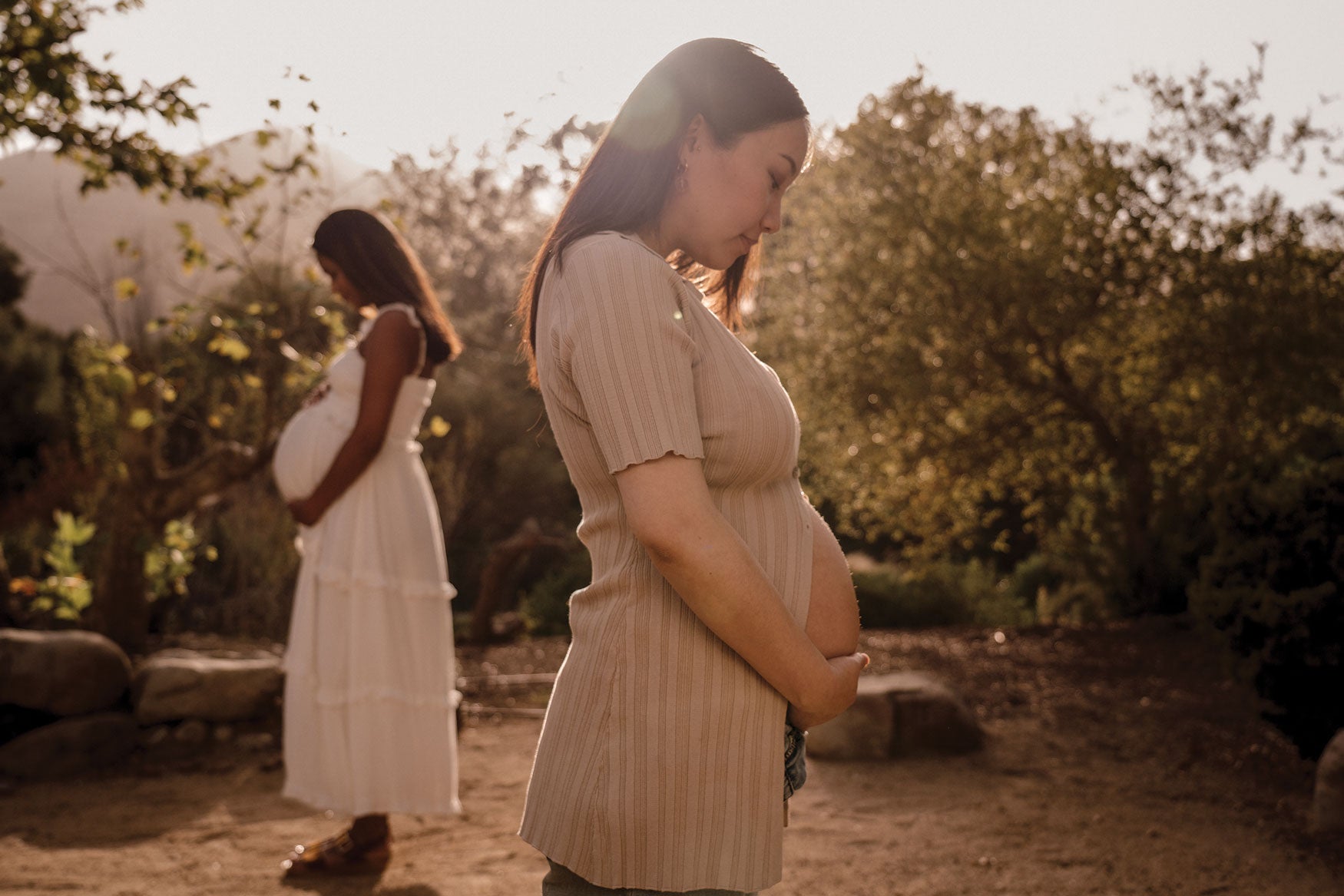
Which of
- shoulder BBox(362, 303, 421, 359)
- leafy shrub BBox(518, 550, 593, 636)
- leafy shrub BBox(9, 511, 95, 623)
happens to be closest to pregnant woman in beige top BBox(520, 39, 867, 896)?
shoulder BBox(362, 303, 421, 359)

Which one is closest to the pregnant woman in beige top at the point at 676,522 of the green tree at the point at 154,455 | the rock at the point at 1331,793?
the rock at the point at 1331,793

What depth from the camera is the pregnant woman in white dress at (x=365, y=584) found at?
3842mm

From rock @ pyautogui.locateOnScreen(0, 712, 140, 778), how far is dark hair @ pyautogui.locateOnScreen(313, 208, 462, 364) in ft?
10.3

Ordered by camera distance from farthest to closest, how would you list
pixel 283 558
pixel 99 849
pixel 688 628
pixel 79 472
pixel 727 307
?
1. pixel 79 472
2. pixel 283 558
3. pixel 99 849
4. pixel 727 307
5. pixel 688 628

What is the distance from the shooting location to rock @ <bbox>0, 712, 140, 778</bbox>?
5367mm

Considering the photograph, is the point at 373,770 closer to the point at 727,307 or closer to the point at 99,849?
the point at 99,849

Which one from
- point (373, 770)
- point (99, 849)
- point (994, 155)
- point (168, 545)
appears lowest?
point (99, 849)

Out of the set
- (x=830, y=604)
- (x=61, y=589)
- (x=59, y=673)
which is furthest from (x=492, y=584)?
(x=830, y=604)

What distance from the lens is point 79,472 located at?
12719 millimetres

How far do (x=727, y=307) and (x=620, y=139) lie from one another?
23.0 inches

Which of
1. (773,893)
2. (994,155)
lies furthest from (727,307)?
(994,155)

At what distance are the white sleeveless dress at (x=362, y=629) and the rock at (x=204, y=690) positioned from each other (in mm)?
2186

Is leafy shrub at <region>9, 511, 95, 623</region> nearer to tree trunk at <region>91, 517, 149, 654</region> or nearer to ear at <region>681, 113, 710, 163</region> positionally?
tree trunk at <region>91, 517, 149, 654</region>

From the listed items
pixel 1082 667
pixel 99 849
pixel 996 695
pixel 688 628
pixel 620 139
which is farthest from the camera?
pixel 1082 667
